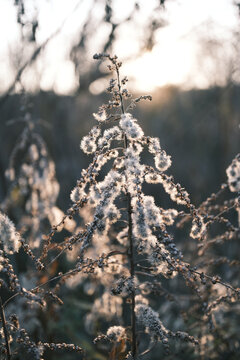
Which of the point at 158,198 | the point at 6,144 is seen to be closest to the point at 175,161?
the point at 158,198

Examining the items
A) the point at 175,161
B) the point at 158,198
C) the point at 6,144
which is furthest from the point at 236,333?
the point at 175,161

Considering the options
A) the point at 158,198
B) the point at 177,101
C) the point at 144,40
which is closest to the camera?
the point at 144,40

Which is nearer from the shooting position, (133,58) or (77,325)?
(133,58)

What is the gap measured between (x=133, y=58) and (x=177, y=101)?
13721 millimetres

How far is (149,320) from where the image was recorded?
6.32 ft

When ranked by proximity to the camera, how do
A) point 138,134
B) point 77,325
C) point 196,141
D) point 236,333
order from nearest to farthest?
point 138,134 → point 236,333 → point 77,325 → point 196,141

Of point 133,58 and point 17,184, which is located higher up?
point 133,58

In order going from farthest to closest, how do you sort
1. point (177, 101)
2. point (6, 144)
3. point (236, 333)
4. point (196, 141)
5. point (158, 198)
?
1. point (177, 101)
2. point (196, 141)
3. point (158, 198)
4. point (6, 144)
5. point (236, 333)

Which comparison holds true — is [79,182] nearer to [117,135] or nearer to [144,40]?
[117,135]

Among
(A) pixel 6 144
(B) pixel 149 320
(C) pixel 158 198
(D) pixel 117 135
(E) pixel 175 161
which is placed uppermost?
(E) pixel 175 161

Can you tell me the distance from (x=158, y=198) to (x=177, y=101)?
6833mm

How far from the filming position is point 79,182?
1789 millimetres

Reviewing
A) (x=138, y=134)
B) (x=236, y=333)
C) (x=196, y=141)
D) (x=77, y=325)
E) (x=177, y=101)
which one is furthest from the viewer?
(x=177, y=101)

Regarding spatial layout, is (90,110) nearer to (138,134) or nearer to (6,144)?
(6,144)
